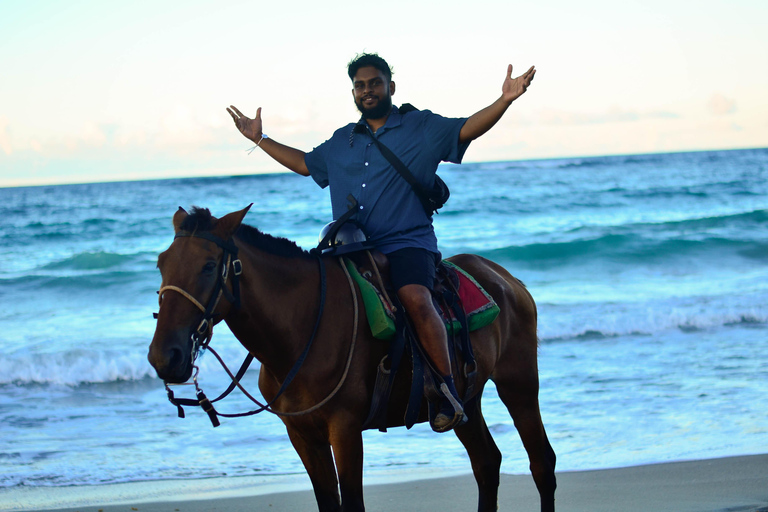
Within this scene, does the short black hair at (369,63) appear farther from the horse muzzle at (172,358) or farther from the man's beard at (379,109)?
the horse muzzle at (172,358)

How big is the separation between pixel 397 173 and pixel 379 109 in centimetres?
34

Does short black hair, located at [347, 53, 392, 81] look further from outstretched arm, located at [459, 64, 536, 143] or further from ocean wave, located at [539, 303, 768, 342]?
ocean wave, located at [539, 303, 768, 342]

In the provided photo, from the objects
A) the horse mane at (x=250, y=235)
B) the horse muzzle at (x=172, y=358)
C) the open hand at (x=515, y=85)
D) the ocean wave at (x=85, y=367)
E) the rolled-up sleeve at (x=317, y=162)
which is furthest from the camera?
the ocean wave at (x=85, y=367)

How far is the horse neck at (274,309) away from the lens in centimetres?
312

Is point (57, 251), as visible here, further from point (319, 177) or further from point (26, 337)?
point (319, 177)

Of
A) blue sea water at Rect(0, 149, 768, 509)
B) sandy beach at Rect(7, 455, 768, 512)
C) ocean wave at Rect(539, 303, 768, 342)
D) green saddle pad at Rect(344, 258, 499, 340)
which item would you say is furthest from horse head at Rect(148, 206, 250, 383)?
ocean wave at Rect(539, 303, 768, 342)

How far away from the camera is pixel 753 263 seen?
60.8 feet

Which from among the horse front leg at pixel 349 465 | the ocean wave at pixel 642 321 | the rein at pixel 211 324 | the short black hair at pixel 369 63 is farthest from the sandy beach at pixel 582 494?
the ocean wave at pixel 642 321

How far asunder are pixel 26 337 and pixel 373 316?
10.5 m

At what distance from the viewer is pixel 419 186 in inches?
141

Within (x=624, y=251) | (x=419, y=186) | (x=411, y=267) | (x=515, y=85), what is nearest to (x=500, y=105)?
(x=515, y=85)

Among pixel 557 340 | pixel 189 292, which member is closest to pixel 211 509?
pixel 189 292

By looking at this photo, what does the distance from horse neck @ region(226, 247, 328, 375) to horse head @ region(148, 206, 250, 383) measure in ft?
0.43

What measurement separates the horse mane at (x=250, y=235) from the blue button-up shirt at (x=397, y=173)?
1.35 feet
